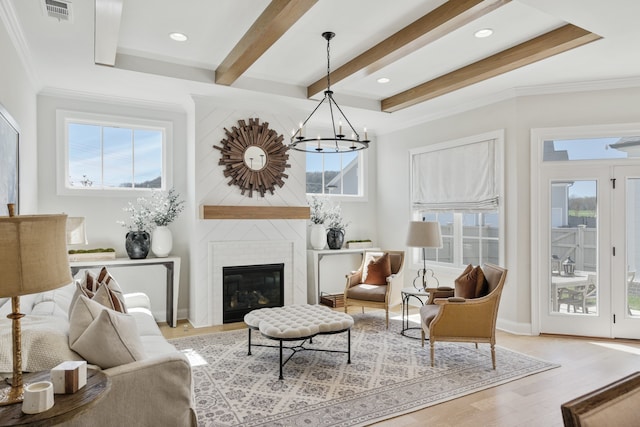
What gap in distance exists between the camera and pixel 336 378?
324 cm

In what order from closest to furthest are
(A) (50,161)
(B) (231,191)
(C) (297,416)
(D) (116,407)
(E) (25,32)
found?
1. (D) (116,407)
2. (C) (297,416)
3. (E) (25,32)
4. (A) (50,161)
5. (B) (231,191)

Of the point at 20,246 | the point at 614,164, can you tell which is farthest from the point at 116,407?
the point at 614,164

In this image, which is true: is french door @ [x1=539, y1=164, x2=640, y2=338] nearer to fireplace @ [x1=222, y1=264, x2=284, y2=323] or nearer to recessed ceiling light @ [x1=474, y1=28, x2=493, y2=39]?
recessed ceiling light @ [x1=474, y1=28, x2=493, y2=39]

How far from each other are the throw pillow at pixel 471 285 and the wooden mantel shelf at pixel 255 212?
2.22 metres

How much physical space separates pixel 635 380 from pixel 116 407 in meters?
2.01

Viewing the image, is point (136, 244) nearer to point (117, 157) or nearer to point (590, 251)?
point (117, 157)

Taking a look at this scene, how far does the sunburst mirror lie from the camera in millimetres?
4918

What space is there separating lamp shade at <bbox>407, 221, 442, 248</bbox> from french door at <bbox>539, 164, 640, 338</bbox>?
120 cm

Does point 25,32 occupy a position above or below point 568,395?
above

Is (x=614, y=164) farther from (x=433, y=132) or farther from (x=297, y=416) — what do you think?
(x=297, y=416)

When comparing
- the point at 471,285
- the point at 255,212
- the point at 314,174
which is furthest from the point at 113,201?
the point at 471,285

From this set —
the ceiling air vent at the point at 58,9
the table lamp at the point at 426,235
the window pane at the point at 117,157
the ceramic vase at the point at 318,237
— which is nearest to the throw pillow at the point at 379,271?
the table lamp at the point at 426,235

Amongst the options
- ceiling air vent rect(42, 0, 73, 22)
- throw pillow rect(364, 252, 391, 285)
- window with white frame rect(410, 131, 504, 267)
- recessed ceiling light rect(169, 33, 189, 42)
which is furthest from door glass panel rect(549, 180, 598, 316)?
ceiling air vent rect(42, 0, 73, 22)

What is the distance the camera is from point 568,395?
9.66 ft
